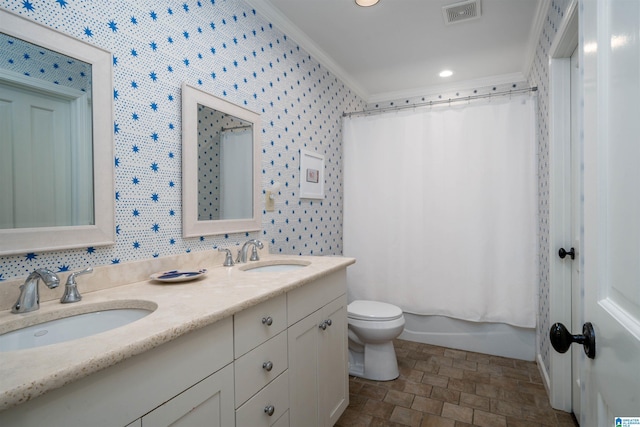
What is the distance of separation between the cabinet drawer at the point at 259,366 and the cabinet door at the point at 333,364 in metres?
0.34

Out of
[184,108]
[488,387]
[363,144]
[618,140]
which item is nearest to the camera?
[618,140]

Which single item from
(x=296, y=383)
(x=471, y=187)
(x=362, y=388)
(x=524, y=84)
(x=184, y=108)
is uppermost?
(x=524, y=84)

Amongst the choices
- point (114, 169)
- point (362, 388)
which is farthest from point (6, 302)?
point (362, 388)

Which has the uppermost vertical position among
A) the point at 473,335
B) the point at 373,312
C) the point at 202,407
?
the point at 202,407

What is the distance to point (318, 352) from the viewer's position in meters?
1.58

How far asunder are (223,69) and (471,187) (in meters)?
2.03

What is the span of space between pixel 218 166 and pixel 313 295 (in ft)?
2.68

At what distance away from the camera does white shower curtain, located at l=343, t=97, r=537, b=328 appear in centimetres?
255

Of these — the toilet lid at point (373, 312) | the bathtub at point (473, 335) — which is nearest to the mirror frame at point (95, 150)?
the toilet lid at point (373, 312)

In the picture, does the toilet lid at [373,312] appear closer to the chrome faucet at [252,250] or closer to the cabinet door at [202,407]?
the chrome faucet at [252,250]

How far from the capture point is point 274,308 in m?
1.26

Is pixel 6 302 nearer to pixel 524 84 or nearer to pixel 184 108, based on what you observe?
pixel 184 108

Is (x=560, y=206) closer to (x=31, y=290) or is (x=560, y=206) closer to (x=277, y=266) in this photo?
(x=277, y=266)

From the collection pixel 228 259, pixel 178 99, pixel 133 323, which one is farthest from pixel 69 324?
pixel 178 99
